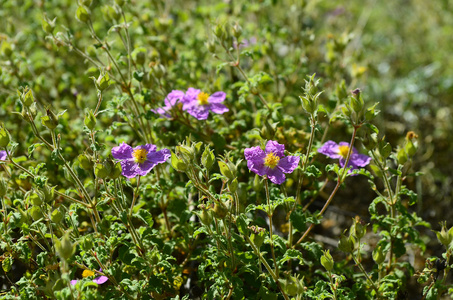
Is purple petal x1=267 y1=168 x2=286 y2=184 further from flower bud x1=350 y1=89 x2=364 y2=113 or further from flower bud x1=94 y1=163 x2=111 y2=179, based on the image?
flower bud x1=94 y1=163 x2=111 y2=179

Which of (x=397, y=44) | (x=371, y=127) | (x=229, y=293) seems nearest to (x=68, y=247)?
(x=229, y=293)

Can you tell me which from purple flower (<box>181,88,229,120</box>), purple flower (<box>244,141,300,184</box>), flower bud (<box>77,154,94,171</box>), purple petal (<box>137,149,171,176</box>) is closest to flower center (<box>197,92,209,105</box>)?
purple flower (<box>181,88,229,120</box>)

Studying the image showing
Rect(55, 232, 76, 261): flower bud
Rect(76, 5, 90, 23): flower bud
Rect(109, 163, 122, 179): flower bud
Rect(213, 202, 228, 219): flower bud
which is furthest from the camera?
Rect(76, 5, 90, 23): flower bud

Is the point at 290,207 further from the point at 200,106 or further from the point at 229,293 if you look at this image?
the point at 200,106

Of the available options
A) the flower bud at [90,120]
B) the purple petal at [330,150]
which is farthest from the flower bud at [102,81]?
the purple petal at [330,150]

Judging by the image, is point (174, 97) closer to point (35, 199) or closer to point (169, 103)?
point (169, 103)
